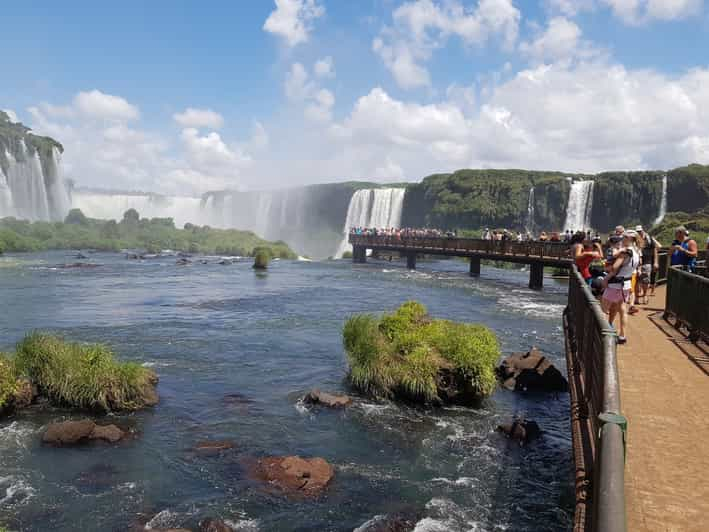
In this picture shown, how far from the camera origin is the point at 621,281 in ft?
33.3

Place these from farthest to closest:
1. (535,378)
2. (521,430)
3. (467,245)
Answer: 1. (467,245)
2. (535,378)
3. (521,430)

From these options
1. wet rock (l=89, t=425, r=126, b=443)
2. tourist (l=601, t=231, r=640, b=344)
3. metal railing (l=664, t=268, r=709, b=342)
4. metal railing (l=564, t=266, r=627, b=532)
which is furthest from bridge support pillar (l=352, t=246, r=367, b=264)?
metal railing (l=564, t=266, r=627, b=532)

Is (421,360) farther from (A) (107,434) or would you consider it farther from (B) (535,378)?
(A) (107,434)

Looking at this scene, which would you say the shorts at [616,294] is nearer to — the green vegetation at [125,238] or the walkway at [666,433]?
the walkway at [666,433]

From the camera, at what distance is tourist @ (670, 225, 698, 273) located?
14.3m

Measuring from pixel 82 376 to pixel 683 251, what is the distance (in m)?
14.5

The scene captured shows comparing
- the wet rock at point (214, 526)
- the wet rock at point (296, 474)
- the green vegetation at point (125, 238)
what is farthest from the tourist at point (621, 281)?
the green vegetation at point (125, 238)

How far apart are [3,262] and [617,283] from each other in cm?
4957

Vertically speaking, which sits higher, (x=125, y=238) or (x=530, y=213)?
(x=530, y=213)

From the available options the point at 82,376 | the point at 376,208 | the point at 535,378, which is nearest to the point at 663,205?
the point at 376,208

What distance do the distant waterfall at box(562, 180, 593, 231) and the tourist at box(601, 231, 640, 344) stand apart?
177ft

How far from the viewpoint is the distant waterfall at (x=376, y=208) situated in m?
76.9

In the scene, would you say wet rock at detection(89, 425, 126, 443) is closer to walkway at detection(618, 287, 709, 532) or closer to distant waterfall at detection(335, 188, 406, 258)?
walkway at detection(618, 287, 709, 532)

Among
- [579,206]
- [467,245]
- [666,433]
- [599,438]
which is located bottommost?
[666,433]
